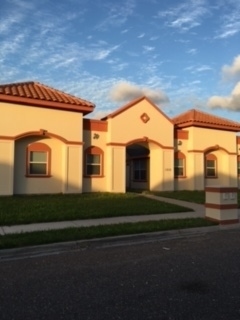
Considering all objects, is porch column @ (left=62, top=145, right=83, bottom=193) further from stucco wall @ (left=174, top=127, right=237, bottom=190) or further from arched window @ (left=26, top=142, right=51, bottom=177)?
stucco wall @ (left=174, top=127, right=237, bottom=190)

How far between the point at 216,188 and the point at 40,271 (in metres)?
7.40

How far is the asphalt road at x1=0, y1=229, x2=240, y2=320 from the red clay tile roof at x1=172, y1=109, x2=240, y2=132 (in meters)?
18.4

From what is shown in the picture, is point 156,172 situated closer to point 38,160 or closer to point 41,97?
point 38,160

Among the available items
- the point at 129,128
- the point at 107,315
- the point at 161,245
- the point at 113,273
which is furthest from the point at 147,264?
the point at 129,128

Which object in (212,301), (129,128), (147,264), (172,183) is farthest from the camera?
(172,183)

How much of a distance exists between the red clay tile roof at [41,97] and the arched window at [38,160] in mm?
2296

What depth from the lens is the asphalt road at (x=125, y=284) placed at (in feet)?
15.3

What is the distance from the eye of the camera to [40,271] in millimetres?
6570

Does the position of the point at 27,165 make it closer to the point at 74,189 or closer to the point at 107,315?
the point at 74,189

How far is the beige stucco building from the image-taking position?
63.2 ft

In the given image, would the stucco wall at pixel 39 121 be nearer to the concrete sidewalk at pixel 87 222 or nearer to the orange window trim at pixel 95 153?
the orange window trim at pixel 95 153

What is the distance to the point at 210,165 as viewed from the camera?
27.8 metres

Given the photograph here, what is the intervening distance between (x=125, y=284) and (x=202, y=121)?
71.8ft

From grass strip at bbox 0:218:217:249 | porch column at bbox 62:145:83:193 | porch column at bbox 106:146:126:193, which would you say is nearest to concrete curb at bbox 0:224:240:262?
grass strip at bbox 0:218:217:249
